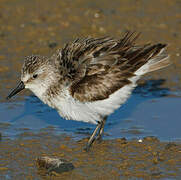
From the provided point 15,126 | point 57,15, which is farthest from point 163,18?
point 15,126

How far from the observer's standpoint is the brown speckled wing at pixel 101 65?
8.90 meters

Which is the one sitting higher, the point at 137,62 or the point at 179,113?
the point at 137,62

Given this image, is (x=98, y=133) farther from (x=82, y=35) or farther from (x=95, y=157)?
(x=82, y=35)

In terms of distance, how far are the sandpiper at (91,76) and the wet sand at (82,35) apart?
2.44 feet

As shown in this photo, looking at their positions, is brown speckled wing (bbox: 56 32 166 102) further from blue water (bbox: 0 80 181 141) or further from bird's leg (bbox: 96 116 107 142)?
blue water (bbox: 0 80 181 141)

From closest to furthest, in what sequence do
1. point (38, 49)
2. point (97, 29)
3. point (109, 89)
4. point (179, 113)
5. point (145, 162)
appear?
1. point (145, 162)
2. point (109, 89)
3. point (179, 113)
4. point (38, 49)
5. point (97, 29)

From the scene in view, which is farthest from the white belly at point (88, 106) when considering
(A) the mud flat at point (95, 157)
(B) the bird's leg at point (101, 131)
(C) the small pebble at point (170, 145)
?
(C) the small pebble at point (170, 145)

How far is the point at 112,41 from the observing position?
9.56m

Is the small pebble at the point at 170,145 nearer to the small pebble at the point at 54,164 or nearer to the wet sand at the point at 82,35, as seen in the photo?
the wet sand at the point at 82,35

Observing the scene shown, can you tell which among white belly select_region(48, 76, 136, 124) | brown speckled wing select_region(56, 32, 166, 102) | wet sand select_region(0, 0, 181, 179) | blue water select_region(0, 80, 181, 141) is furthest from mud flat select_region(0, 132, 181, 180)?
brown speckled wing select_region(56, 32, 166, 102)

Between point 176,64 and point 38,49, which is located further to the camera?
point 38,49

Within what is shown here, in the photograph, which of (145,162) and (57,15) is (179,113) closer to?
(145,162)

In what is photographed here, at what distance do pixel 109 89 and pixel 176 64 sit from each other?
4.70 meters

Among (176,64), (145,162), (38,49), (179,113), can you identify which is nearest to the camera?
(145,162)
